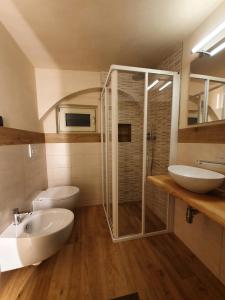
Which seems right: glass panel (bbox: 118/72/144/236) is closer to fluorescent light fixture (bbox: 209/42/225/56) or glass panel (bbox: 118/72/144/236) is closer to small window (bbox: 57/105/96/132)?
small window (bbox: 57/105/96/132)

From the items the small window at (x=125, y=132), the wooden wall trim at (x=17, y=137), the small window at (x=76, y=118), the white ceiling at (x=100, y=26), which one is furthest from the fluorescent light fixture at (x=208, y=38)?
the wooden wall trim at (x=17, y=137)

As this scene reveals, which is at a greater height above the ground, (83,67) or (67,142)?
(83,67)

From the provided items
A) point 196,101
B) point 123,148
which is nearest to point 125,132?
point 123,148

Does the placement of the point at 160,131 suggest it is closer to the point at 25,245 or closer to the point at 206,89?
the point at 206,89

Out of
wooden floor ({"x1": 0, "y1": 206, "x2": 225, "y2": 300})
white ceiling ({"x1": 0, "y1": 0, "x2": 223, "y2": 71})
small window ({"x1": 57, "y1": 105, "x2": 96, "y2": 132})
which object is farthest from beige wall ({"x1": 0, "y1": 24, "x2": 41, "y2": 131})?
wooden floor ({"x1": 0, "y1": 206, "x2": 225, "y2": 300})

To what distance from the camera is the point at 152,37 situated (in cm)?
146

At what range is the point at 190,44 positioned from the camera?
1.44 metres

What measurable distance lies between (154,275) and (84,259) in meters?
0.67

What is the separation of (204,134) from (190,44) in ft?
3.14

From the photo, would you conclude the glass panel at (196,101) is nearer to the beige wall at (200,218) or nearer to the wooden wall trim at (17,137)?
the beige wall at (200,218)

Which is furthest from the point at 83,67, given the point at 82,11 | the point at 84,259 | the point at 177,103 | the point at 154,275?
the point at 154,275

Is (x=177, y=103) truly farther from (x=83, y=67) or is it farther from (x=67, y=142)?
(x=67, y=142)

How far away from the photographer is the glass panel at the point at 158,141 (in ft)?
5.56

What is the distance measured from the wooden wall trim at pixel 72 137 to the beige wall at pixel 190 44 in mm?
1368
